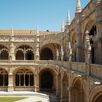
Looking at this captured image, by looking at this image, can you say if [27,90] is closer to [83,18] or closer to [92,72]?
[83,18]

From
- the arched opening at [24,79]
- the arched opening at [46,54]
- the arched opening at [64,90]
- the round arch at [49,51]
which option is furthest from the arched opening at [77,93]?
the arched opening at [46,54]

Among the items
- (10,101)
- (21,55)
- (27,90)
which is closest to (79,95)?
(10,101)

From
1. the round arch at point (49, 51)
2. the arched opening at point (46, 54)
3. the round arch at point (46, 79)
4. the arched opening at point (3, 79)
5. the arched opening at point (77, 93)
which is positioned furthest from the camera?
the arched opening at point (46, 54)

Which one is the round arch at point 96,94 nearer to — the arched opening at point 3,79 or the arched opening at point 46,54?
the arched opening at point 3,79

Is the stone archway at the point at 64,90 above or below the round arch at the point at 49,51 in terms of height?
below

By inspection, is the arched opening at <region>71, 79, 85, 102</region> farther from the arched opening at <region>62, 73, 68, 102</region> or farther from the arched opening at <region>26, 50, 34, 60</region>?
the arched opening at <region>26, 50, 34, 60</region>

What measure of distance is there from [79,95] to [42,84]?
1032 inches

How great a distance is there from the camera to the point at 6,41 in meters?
50.6

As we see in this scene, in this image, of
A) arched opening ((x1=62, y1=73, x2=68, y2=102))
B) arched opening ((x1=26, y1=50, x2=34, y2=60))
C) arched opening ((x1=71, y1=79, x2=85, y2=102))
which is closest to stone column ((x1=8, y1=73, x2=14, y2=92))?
arched opening ((x1=26, y1=50, x2=34, y2=60))

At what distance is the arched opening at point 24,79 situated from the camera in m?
48.7

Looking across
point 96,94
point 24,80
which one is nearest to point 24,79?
point 24,80

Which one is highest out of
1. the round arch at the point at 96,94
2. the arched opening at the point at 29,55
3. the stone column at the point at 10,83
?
the arched opening at the point at 29,55

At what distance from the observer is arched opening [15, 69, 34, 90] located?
160 feet

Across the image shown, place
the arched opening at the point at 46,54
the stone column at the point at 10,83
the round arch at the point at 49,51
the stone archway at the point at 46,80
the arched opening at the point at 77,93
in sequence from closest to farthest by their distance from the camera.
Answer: the arched opening at the point at 77,93
the stone column at the point at 10,83
the stone archway at the point at 46,80
the round arch at the point at 49,51
the arched opening at the point at 46,54
